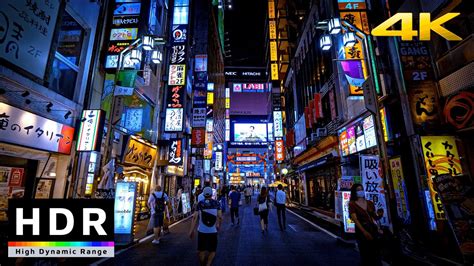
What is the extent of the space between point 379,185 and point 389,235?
Answer: 2294 mm

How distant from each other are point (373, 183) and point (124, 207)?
26.4 ft

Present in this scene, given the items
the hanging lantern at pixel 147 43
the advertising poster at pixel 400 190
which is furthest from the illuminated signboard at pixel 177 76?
the advertising poster at pixel 400 190

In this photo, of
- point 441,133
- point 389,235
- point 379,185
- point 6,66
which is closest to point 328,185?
point 441,133

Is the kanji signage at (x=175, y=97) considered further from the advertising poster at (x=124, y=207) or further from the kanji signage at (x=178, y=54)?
the advertising poster at (x=124, y=207)

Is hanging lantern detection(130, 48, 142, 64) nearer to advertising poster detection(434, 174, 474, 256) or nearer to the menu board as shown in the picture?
advertising poster detection(434, 174, 474, 256)

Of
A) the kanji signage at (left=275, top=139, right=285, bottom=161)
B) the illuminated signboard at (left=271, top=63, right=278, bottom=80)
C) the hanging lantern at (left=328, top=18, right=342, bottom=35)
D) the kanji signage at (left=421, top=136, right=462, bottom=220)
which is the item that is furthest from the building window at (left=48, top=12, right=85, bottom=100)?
the illuminated signboard at (left=271, top=63, right=278, bottom=80)

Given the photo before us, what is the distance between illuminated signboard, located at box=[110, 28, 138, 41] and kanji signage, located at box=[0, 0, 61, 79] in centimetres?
287

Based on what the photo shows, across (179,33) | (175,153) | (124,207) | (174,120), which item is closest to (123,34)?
(174,120)

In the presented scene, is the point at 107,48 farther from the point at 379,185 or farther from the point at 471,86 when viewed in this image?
the point at 471,86

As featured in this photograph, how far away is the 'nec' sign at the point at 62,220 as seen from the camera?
110 inches

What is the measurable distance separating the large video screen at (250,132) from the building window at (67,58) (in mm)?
52543

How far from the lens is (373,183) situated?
6.39 m

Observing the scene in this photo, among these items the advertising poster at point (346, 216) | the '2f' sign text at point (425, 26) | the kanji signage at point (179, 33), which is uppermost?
the kanji signage at point (179, 33)

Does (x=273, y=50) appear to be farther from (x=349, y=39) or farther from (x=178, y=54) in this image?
(x=349, y=39)
